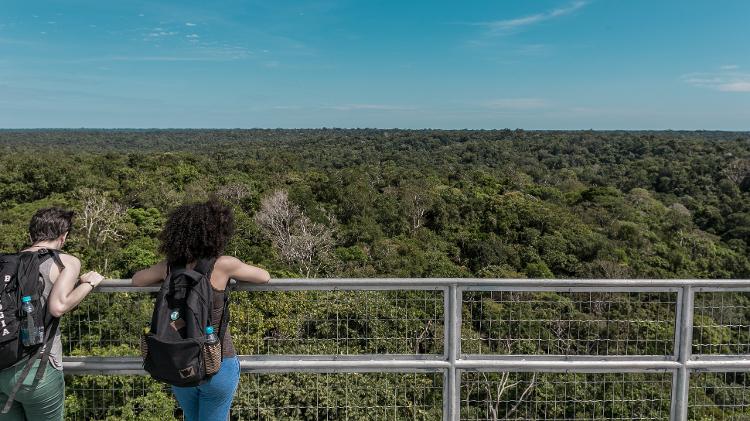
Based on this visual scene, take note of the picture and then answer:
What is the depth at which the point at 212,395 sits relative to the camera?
2.39 meters

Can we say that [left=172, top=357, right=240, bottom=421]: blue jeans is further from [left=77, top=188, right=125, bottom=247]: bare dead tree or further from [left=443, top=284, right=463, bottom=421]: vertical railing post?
[left=77, top=188, right=125, bottom=247]: bare dead tree

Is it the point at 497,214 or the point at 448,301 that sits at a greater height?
the point at 448,301

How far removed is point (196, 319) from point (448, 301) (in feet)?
4.37

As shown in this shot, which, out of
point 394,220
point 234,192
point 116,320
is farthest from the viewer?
point 394,220

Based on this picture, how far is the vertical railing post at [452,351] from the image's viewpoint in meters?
2.87

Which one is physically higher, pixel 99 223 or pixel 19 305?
pixel 19 305

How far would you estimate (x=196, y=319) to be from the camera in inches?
Answer: 87.2

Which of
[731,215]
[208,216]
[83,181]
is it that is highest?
[208,216]

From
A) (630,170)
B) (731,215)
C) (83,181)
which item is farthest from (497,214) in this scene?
(630,170)

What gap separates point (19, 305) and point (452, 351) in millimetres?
2088

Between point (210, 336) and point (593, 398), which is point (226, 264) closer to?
point (210, 336)

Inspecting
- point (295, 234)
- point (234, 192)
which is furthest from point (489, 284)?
point (234, 192)

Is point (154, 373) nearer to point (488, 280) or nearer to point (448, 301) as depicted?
point (448, 301)

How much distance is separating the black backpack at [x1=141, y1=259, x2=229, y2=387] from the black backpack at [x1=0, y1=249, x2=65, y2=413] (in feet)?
1.66
